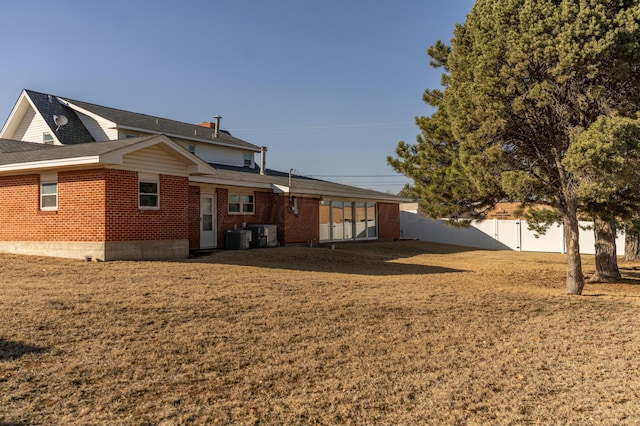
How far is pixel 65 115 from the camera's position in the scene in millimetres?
24688

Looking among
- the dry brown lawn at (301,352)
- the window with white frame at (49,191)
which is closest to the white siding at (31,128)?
the window with white frame at (49,191)

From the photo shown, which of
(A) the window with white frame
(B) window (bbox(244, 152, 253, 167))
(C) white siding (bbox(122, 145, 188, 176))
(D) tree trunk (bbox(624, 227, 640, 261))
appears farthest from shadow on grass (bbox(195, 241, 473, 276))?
(B) window (bbox(244, 152, 253, 167))

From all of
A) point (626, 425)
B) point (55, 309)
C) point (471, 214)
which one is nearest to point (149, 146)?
point (55, 309)

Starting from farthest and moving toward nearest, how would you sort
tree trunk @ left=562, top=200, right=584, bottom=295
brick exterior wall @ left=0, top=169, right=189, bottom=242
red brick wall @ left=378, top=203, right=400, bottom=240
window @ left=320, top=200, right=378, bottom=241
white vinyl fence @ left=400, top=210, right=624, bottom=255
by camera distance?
red brick wall @ left=378, top=203, right=400, bottom=240 < white vinyl fence @ left=400, top=210, right=624, bottom=255 < window @ left=320, top=200, right=378, bottom=241 < brick exterior wall @ left=0, top=169, right=189, bottom=242 < tree trunk @ left=562, top=200, right=584, bottom=295

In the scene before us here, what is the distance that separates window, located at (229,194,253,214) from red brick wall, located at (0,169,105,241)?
6.97 m

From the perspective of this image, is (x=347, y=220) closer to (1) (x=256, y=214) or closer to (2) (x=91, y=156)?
(1) (x=256, y=214)

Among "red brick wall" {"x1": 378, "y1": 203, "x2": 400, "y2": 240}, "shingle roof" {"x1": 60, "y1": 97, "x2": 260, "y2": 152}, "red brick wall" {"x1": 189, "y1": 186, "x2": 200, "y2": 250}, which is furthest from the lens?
"red brick wall" {"x1": 378, "y1": 203, "x2": 400, "y2": 240}

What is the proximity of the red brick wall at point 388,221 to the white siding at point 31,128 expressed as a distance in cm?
1710

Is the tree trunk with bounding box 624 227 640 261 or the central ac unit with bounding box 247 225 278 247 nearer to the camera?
the central ac unit with bounding box 247 225 278 247

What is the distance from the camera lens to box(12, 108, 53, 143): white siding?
954 inches

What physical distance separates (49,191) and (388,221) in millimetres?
19157

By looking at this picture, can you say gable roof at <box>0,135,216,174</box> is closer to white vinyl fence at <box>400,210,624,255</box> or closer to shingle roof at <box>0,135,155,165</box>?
shingle roof at <box>0,135,155,165</box>

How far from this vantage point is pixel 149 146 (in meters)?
14.6

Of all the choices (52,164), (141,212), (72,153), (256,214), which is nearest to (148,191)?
(141,212)
